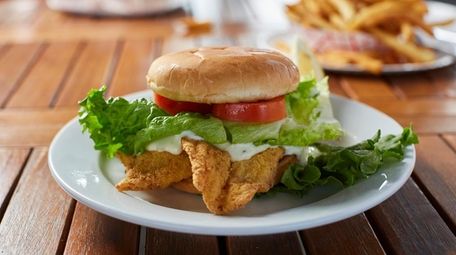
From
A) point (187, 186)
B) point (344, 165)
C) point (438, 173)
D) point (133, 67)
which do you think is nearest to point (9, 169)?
point (187, 186)

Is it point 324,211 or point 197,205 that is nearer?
point 324,211

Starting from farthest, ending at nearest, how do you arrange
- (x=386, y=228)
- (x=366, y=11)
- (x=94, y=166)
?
(x=366, y=11) < (x=94, y=166) < (x=386, y=228)

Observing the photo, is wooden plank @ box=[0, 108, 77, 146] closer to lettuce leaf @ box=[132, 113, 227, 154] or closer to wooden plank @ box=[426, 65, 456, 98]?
lettuce leaf @ box=[132, 113, 227, 154]

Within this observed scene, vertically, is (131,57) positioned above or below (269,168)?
below

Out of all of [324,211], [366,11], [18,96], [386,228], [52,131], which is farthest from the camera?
[366,11]

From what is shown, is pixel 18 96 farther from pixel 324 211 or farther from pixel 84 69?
pixel 324 211

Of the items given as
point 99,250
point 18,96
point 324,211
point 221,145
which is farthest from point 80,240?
point 18,96
